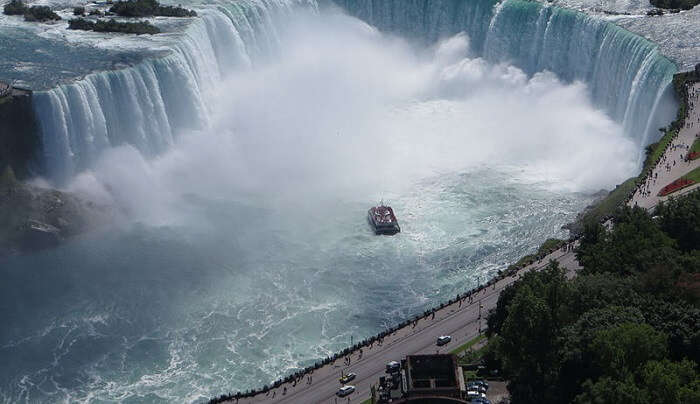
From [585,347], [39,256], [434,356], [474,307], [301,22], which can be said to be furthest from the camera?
[301,22]

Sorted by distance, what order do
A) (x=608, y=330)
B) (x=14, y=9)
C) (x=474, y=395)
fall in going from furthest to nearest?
1. (x=14, y=9)
2. (x=474, y=395)
3. (x=608, y=330)

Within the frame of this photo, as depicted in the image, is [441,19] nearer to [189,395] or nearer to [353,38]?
[353,38]

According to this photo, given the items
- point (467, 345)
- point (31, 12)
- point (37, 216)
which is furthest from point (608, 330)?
point (31, 12)

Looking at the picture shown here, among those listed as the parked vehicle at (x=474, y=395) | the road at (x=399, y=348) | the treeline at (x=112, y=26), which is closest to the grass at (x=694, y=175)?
the road at (x=399, y=348)

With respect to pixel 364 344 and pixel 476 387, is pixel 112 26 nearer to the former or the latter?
pixel 364 344

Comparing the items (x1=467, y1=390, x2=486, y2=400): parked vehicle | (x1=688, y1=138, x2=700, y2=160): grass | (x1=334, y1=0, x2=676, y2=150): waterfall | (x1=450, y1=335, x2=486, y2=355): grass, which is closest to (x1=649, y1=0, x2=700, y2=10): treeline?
(x1=334, y1=0, x2=676, y2=150): waterfall

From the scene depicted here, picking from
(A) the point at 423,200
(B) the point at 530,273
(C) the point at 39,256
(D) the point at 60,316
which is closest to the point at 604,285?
(B) the point at 530,273
